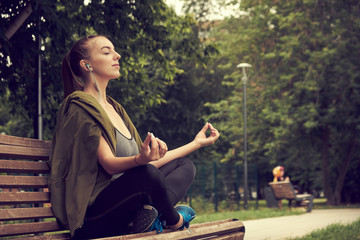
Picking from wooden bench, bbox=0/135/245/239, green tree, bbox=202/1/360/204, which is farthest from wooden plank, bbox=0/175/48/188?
green tree, bbox=202/1/360/204

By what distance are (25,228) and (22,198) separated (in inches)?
7.3

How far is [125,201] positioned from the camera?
10.2ft

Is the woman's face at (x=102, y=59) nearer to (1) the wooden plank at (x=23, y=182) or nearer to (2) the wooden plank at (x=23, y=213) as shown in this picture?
(1) the wooden plank at (x=23, y=182)

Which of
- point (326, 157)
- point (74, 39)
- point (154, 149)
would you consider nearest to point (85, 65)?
point (154, 149)

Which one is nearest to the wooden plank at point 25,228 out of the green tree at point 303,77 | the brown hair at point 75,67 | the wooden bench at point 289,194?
the brown hair at point 75,67

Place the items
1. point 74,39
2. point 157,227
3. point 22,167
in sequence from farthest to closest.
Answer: point 74,39
point 157,227
point 22,167

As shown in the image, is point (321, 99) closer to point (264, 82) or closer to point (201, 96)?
point (264, 82)

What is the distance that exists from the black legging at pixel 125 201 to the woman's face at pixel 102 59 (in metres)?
0.78

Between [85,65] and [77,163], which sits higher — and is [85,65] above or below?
above

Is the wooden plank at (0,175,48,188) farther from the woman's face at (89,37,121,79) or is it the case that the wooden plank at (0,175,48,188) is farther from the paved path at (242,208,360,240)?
the paved path at (242,208,360,240)

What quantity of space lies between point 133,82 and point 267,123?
49.7 ft

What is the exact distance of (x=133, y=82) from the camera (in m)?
13.6

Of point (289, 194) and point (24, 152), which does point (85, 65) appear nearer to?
point (24, 152)

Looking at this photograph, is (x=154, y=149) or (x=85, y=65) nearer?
(x=154, y=149)
